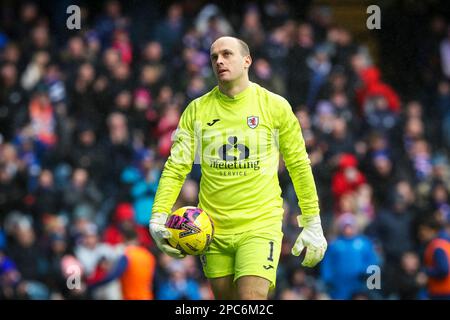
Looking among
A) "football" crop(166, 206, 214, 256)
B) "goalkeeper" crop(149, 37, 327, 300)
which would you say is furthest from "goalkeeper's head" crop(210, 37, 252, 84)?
"football" crop(166, 206, 214, 256)

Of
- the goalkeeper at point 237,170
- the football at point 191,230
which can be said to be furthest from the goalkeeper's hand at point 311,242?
the football at point 191,230

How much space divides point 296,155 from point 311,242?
0.72 meters

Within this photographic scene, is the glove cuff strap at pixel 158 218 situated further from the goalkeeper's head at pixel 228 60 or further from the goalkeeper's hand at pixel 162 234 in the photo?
the goalkeeper's head at pixel 228 60

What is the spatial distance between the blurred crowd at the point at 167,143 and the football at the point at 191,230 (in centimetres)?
438

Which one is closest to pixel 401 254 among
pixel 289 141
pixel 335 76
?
pixel 335 76

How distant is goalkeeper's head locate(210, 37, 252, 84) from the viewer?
30.1 feet

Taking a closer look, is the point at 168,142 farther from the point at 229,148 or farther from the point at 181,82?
the point at 229,148

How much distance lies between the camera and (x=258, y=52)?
17266 millimetres

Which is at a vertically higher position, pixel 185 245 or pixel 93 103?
pixel 93 103

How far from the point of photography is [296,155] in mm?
9234

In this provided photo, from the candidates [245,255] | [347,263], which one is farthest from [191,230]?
[347,263]

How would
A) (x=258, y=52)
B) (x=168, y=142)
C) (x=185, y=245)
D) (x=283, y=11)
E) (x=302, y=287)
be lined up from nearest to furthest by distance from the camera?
1. (x=185, y=245)
2. (x=302, y=287)
3. (x=168, y=142)
4. (x=258, y=52)
5. (x=283, y=11)

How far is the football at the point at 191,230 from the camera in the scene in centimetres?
898

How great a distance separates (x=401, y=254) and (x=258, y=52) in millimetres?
4017
